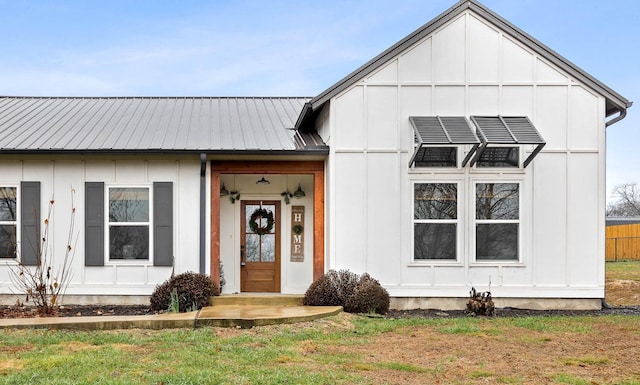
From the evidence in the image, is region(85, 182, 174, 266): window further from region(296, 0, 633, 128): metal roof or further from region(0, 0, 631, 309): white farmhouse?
region(296, 0, 633, 128): metal roof

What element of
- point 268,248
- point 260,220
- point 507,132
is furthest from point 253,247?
point 507,132

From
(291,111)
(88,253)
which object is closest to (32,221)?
(88,253)

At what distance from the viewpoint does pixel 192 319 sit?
32.6 feet

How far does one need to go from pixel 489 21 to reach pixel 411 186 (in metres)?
3.58

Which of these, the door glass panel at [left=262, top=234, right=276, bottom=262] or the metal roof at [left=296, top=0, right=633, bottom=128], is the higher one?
the metal roof at [left=296, top=0, right=633, bottom=128]

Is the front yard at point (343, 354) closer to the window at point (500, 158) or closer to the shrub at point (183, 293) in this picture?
the shrub at point (183, 293)

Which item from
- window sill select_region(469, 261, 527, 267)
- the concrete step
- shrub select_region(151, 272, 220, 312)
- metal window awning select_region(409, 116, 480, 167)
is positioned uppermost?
metal window awning select_region(409, 116, 480, 167)

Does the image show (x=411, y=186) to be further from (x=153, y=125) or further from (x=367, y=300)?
(x=153, y=125)

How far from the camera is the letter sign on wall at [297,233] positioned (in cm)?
1437

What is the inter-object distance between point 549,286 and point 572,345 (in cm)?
372

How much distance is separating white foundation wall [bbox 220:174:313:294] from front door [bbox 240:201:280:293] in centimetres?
12

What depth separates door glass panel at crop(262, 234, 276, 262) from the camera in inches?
566

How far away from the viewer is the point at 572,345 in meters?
8.70

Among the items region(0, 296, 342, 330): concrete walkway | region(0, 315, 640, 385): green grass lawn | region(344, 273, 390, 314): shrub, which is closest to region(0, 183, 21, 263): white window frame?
region(0, 296, 342, 330): concrete walkway
